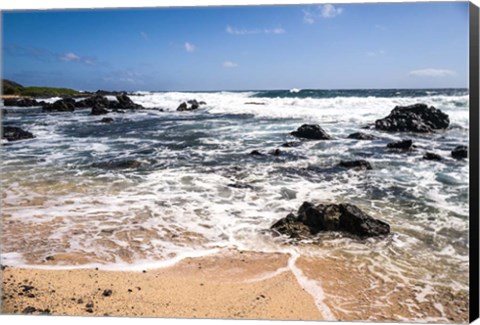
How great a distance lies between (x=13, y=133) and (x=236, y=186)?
2711 millimetres

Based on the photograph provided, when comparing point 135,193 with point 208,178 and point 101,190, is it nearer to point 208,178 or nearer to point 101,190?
point 101,190

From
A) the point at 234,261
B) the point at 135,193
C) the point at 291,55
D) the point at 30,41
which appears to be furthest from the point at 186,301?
the point at 30,41

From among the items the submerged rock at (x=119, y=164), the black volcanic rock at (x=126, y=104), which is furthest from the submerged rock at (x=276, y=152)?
the black volcanic rock at (x=126, y=104)

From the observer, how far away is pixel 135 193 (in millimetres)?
4723

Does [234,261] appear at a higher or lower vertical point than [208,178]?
lower

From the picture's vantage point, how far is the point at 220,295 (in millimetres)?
3438

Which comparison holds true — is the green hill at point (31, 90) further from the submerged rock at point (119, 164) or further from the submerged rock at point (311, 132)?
the submerged rock at point (311, 132)

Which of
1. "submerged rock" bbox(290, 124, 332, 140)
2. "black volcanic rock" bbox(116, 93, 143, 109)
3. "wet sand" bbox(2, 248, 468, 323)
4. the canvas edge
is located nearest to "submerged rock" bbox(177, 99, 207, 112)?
"black volcanic rock" bbox(116, 93, 143, 109)

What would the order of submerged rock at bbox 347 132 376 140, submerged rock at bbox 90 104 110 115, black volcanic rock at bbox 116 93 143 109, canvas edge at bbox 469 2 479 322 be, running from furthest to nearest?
black volcanic rock at bbox 116 93 143 109 < submerged rock at bbox 90 104 110 115 < submerged rock at bbox 347 132 376 140 < canvas edge at bbox 469 2 479 322

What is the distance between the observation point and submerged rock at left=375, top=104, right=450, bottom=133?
15.7 feet

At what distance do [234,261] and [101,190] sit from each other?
186 centimetres

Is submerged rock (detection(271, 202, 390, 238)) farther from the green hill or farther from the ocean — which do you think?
the green hill

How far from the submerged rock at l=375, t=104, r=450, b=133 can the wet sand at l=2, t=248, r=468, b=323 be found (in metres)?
1.98

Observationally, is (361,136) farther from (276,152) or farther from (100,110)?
(100,110)
